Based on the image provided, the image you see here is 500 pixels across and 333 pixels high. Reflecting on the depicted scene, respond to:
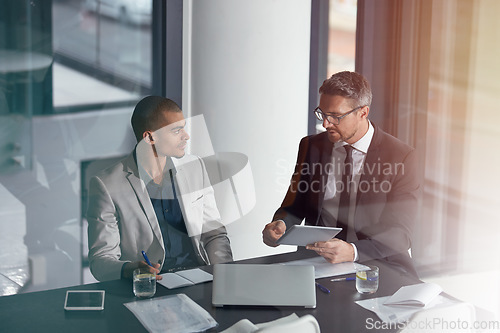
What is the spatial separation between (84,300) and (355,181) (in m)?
1.20

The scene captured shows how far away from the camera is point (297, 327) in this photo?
1276mm

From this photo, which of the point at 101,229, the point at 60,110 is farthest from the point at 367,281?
the point at 60,110

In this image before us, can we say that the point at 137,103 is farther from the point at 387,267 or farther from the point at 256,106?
the point at 387,267

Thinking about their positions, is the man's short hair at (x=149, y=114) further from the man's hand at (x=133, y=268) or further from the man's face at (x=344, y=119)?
the man's hand at (x=133, y=268)

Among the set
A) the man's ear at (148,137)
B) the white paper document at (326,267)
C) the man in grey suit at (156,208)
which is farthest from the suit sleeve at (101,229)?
the white paper document at (326,267)

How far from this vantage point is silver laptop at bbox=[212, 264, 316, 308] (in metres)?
1.64

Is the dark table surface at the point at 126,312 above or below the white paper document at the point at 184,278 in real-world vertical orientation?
below

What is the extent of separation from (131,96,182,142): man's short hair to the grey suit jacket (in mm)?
179

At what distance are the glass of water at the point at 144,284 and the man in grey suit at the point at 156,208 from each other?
40 centimetres

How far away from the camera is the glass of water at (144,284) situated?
1693 millimetres

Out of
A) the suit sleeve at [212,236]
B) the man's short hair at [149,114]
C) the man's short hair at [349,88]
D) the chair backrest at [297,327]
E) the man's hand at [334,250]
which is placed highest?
the man's short hair at [349,88]

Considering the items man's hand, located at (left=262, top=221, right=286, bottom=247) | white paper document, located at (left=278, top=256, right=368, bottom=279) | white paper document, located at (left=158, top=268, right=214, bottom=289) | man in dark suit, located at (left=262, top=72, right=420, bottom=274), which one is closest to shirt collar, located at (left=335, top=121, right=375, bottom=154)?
man in dark suit, located at (left=262, top=72, right=420, bottom=274)

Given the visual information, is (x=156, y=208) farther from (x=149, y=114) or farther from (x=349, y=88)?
(x=349, y=88)

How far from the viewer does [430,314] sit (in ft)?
5.28
